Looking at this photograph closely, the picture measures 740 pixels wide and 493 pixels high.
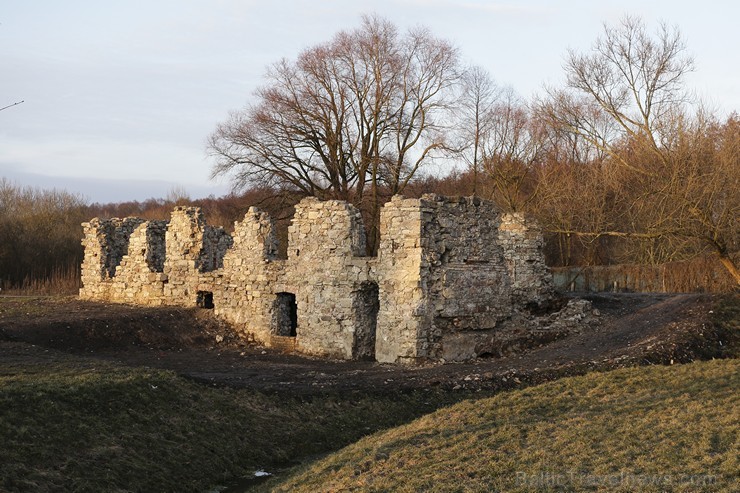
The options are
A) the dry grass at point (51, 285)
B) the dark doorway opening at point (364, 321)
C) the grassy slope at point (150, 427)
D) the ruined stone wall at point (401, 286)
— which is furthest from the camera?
the dry grass at point (51, 285)

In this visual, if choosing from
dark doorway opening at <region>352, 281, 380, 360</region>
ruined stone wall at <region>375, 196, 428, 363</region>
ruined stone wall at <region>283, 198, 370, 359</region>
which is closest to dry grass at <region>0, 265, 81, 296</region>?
ruined stone wall at <region>283, 198, 370, 359</region>

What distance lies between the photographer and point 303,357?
1847 centimetres

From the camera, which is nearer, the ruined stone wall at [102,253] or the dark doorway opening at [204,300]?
the dark doorway opening at [204,300]

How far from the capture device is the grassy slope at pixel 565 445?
7.57 meters

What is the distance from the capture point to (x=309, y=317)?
1902 centimetres

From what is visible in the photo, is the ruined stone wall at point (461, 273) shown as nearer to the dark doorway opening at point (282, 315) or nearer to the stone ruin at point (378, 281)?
the stone ruin at point (378, 281)

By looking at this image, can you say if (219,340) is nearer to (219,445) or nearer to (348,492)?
(219,445)

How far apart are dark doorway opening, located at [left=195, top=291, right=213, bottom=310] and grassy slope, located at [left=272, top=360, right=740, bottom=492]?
12.3 meters

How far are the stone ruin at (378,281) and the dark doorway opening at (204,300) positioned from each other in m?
0.04

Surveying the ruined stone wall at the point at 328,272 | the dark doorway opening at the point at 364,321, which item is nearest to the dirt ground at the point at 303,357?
the ruined stone wall at the point at 328,272

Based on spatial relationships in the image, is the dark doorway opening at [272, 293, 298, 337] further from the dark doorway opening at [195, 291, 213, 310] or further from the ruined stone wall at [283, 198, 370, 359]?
the dark doorway opening at [195, 291, 213, 310]

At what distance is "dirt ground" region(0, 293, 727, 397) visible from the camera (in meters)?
14.0

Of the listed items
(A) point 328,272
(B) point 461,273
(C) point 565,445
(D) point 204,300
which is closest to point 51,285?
(D) point 204,300

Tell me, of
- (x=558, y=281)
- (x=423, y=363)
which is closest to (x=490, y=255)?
(x=423, y=363)
